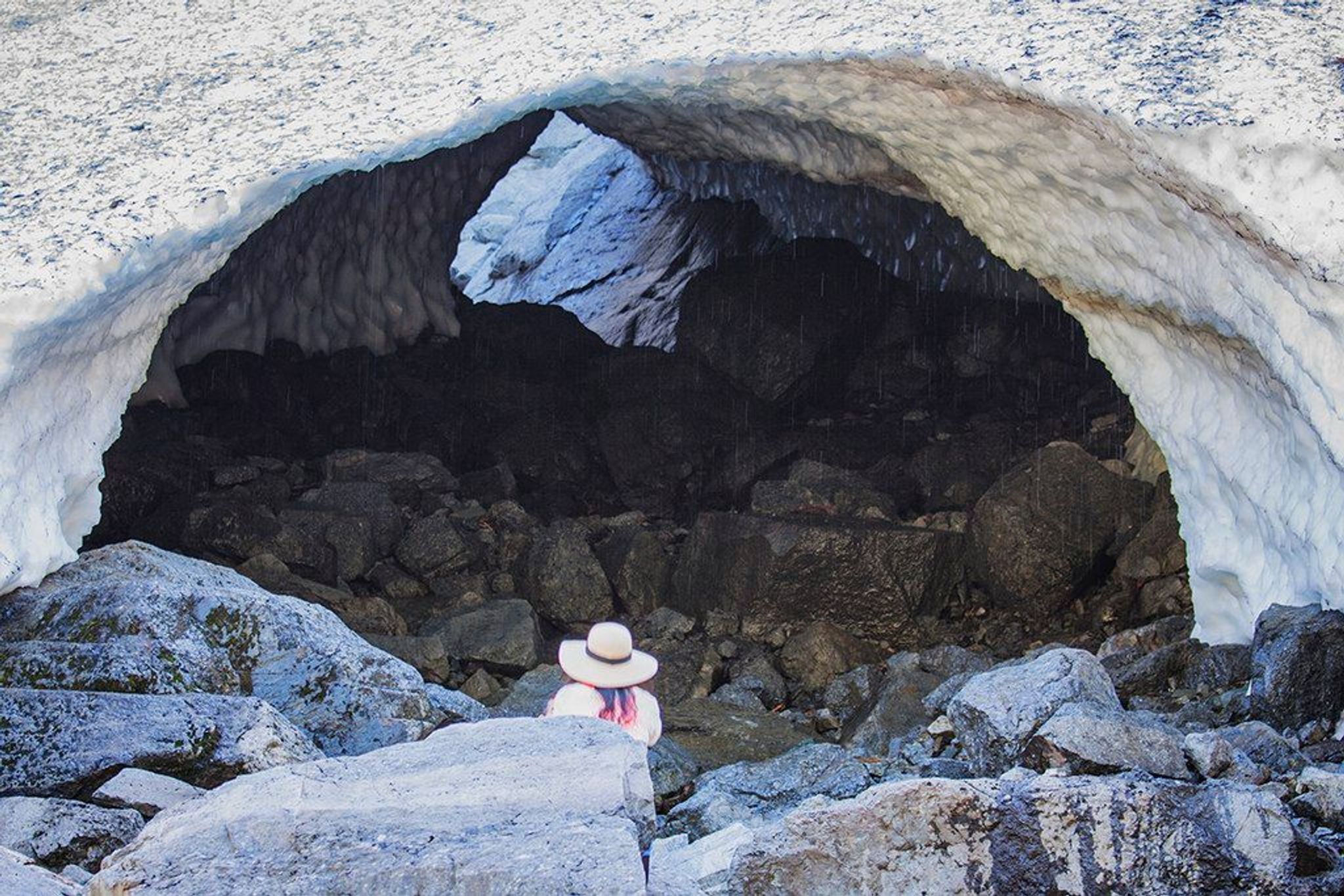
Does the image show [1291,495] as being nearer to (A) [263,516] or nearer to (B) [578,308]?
(A) [263,516]

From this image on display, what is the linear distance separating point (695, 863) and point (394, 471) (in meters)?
6.02

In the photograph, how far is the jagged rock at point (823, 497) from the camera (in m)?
7.66

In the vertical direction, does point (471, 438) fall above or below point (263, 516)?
below

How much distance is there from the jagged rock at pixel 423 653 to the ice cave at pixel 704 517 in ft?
0.07

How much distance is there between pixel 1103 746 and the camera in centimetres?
318

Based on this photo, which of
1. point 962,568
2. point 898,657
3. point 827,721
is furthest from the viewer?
point 962,568

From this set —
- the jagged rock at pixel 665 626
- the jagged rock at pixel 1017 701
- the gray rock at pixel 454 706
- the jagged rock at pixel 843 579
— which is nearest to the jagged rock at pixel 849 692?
the jagged rock at pixel 843 579

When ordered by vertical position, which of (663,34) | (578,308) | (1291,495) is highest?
(663,34)

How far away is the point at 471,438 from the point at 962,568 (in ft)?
11.8

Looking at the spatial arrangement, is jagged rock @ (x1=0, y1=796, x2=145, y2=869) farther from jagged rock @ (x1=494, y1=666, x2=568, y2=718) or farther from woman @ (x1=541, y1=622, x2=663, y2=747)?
jagged rock @ (x1=494, y1=666, x2=568, y2=718)

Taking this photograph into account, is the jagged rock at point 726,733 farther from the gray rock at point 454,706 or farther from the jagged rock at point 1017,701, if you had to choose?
the jagged rock at point 1017,701

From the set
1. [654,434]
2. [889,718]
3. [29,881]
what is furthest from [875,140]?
[654,434]

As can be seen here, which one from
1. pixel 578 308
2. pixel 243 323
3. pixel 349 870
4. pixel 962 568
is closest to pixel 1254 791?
pixel 349 870

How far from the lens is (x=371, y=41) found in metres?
4.38
